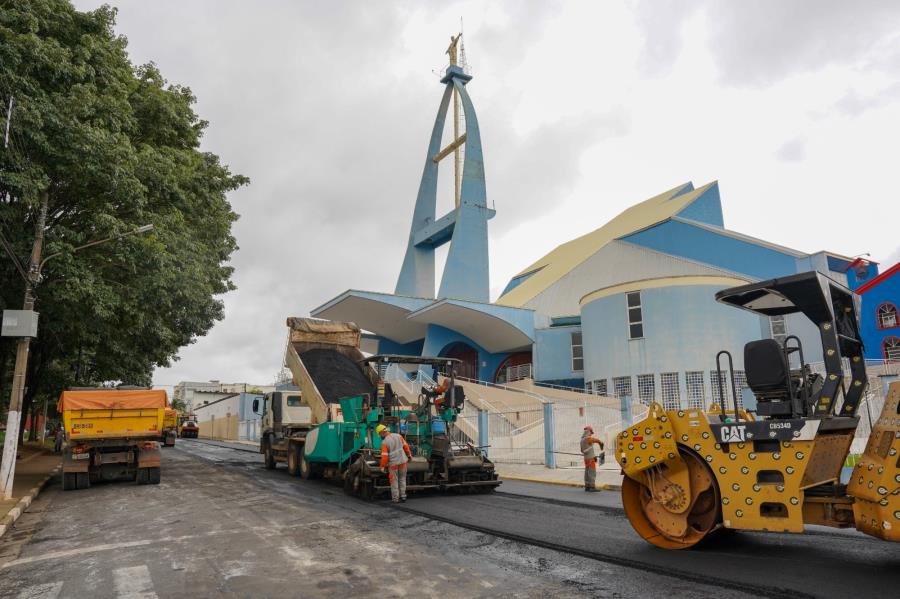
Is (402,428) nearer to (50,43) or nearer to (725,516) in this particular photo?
(725,516)

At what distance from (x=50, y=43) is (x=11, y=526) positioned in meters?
9.40

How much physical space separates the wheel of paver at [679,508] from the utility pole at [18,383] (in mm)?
10882

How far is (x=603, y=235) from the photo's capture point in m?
51.4

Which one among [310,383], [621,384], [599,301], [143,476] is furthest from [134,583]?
[599,301]

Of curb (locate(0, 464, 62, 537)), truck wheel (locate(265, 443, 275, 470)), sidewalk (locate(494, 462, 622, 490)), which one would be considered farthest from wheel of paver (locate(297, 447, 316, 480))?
curb (locate(0, 464, 62, 537))

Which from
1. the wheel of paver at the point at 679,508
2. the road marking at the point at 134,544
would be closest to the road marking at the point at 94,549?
the road marking at the point at 134,544

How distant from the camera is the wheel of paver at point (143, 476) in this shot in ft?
49.4

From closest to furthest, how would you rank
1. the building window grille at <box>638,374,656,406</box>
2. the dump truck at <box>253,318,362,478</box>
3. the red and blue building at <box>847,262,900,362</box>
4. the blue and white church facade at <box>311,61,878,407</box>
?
1. the dump truck at <box>253,318,362,478</box>
2. the blue and white church facade at <box>311,61,878,407</box>
3. the building window grille at <box>638,374,656,406</box>
4. the red and blue building at <box>847,262,900,362</box>

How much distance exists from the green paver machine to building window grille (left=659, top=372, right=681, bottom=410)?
660 inches

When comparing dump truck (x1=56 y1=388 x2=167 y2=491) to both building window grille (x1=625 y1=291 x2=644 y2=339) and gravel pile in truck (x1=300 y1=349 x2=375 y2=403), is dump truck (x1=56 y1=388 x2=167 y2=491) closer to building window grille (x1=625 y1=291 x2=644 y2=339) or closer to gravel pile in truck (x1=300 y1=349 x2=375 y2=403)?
gravel pile in truck (x1=300 y1=349 x2=375 y2=403)

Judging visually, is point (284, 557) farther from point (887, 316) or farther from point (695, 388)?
point (887, 316)

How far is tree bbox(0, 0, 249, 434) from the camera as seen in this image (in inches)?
487

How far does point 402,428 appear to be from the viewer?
1287 cm

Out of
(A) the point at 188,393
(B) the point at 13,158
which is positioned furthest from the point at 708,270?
(A) the point at 188,393
